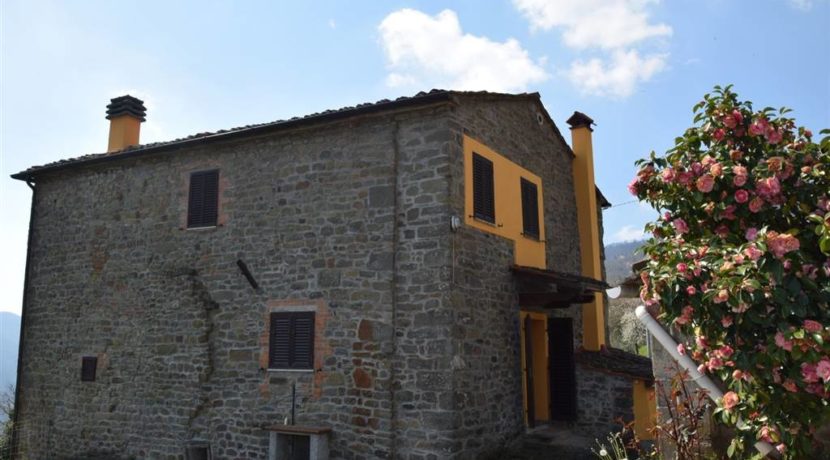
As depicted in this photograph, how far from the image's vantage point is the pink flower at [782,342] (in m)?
4.14

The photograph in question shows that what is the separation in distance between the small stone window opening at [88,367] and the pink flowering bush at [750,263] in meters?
10.5

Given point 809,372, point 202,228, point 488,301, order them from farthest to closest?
point 202,228 < point 488,301 < point 809,372

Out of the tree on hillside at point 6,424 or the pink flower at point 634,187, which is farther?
the tree on hillside at point 6,424

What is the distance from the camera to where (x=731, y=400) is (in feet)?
14.9

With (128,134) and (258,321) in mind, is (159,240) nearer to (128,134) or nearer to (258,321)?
(258,321)

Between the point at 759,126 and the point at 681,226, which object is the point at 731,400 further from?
the point at 759,126

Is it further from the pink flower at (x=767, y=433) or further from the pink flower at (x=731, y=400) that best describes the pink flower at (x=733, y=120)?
the pink flower at (x=767, y=433)

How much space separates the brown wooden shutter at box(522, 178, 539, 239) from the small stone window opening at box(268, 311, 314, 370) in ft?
13.6

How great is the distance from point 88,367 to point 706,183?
1131 cm

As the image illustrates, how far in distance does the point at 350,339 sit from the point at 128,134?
8184 mm

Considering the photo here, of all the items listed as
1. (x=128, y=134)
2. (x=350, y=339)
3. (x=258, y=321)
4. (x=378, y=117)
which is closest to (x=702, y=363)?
(x=350, y=339)

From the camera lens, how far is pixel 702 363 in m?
4.92

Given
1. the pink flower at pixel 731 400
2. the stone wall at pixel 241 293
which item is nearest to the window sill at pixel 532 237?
the stone wall at pixel 241 293


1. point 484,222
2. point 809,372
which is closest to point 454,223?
point 484,222
